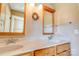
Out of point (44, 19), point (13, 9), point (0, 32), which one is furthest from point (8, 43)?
point (44, 19)

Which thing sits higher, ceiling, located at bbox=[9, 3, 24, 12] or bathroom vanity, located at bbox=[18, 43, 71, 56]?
ceiling, located at bbox=[9, 3, 24, 12]

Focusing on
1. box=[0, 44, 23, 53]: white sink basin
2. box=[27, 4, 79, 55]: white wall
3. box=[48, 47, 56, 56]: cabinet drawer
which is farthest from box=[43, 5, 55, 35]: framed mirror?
box=[0, 44, 23, 53]: white sink basin

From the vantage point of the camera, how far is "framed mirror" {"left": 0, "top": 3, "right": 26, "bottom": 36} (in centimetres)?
145

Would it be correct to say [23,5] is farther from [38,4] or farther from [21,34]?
[21,34]

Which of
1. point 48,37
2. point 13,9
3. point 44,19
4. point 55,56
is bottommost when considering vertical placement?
point 55,56

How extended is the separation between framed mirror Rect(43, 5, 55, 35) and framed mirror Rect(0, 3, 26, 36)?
0.26 m

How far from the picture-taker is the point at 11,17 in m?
1.47

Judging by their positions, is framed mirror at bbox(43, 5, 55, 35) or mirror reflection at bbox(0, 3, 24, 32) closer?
mirror reflection at bbox(0, 3, 24, 32)

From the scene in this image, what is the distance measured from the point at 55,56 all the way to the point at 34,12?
2.09 ft

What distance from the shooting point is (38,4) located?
1562 millimetres

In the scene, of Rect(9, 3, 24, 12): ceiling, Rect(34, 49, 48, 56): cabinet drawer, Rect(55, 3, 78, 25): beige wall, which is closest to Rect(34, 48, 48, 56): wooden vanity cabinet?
Rect(34, 49, 48, 56): cabinet drawer

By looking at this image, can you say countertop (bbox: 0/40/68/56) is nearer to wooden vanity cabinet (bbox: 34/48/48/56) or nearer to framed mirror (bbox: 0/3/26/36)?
wooden vanity cabinet (bbox: 34/48/48/56)

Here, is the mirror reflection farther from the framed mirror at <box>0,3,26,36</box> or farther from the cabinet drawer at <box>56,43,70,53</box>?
the cabinet drawer at <box>56,43,70,53</box>

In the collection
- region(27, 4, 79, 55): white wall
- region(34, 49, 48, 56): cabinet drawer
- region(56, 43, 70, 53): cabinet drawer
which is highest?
region(27, 4, 79, 55): white wall
